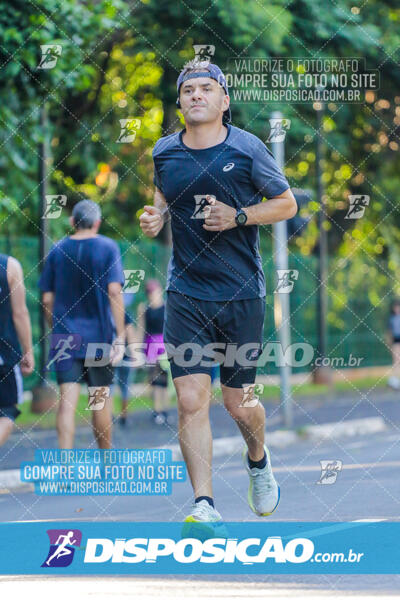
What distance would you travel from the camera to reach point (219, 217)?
5.52 metres

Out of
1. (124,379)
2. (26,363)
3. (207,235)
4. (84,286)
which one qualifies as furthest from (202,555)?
(124,379)

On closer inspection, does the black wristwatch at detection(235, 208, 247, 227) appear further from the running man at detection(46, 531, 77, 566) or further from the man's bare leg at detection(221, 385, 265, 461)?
the running man at detection(46, 531, 77, 566)

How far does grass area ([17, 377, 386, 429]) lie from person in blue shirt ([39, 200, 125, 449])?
4758mm

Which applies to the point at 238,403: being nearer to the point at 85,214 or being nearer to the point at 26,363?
the point at 26,363

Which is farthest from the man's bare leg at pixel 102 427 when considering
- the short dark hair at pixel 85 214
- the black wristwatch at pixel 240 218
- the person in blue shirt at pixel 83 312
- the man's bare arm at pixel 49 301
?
the black wristwatch at pixel 240 218

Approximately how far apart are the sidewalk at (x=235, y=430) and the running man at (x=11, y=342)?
2.23m

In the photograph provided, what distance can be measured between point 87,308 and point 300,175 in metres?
13.9

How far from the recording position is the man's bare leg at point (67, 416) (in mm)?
8234

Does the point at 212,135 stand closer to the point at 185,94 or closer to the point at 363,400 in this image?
the point at 185,94

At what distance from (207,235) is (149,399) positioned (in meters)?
12.7

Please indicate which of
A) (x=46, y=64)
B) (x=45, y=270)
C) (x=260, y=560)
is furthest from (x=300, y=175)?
(x=260, y=560)

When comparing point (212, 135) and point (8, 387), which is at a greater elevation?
point (212, 135)

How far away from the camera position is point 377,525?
6398mm

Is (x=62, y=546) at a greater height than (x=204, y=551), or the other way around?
(x=204, y=551)
